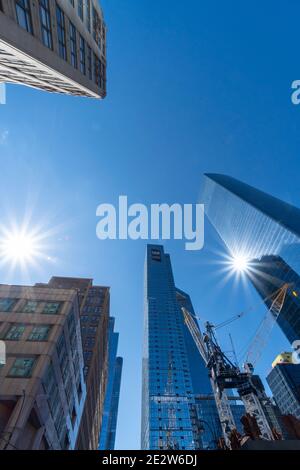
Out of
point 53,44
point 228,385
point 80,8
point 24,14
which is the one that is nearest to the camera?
point 24,14

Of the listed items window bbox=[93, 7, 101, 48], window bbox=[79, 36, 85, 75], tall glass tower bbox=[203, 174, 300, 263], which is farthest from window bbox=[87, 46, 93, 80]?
tall glass tower bbox=[203, 174, 300, 263]

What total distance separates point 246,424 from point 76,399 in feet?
138

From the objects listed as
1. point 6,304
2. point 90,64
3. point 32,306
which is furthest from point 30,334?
point 90,64

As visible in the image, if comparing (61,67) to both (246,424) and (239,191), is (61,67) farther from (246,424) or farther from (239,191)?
(239,191)

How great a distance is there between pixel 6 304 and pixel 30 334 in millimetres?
8195

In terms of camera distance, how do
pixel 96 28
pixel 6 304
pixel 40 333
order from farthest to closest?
pixel 96 28, pixel 6 304, pixel 40 333

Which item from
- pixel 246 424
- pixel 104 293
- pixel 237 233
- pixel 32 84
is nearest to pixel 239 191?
pixel 237 233

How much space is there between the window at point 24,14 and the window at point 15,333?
36.4 m

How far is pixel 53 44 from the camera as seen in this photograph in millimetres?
27922

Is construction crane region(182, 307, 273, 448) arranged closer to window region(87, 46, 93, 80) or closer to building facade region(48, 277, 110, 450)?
building facade region(48, 277, 110, 450)

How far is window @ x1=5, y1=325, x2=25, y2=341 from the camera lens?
115 feet

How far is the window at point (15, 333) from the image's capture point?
35.2m

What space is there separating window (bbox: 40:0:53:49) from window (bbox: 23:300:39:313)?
36.3 meters

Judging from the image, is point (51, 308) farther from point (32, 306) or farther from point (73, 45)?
point (73, 45)
